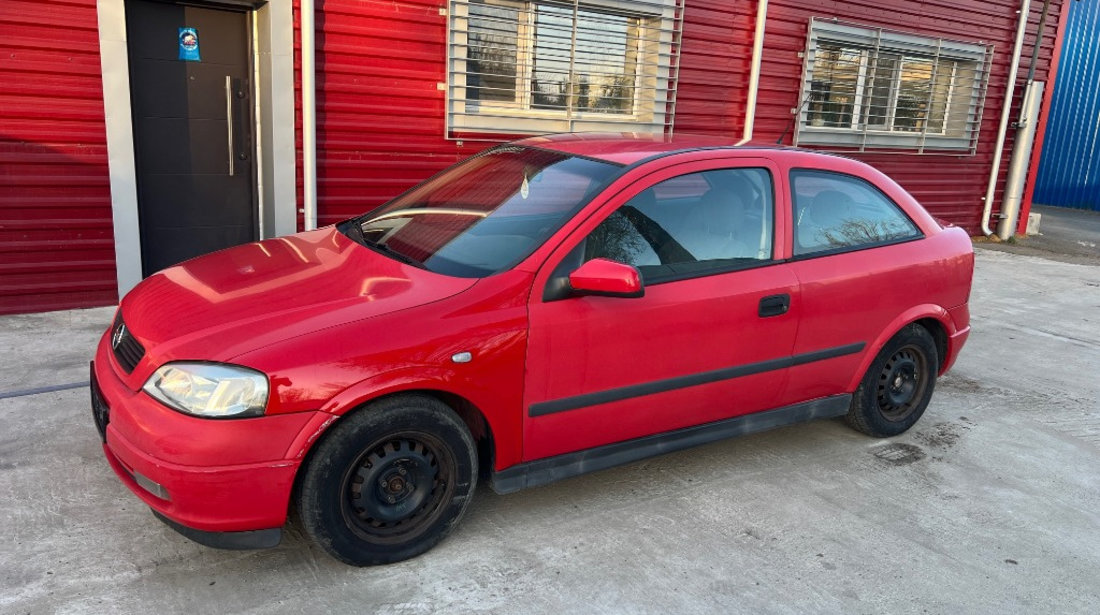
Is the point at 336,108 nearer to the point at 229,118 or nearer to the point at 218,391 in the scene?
the point at 229,118

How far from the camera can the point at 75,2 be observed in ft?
17.7

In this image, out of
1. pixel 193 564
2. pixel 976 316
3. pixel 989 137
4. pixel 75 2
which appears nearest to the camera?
pixel 193 564

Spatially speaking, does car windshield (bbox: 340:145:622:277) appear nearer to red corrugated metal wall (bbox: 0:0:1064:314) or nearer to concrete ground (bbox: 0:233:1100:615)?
concrete ground (bbox: 0:233:1100:615)

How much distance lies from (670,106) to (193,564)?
6.52 meters

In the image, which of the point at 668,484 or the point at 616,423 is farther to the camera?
the point at 668,484

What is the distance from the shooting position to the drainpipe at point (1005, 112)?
10891 mm

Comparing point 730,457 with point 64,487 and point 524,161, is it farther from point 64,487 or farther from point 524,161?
point 64,487

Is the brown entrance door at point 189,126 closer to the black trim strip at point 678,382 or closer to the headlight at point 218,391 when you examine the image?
the headlight at point 218,391

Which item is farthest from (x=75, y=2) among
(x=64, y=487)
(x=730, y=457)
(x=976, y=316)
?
(x=976, y=316)

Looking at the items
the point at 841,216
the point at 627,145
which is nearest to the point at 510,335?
the point at 627,145

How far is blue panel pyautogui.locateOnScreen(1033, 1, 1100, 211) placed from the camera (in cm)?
1614

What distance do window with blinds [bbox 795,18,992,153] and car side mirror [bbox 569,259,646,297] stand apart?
266 inches

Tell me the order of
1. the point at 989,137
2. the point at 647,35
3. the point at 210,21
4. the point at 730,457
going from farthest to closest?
the point at 989,137 < the point at 647,35 < the point at 210,21 < the point at 730,457

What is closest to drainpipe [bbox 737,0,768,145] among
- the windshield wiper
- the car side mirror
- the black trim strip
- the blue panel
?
the black trim strip
